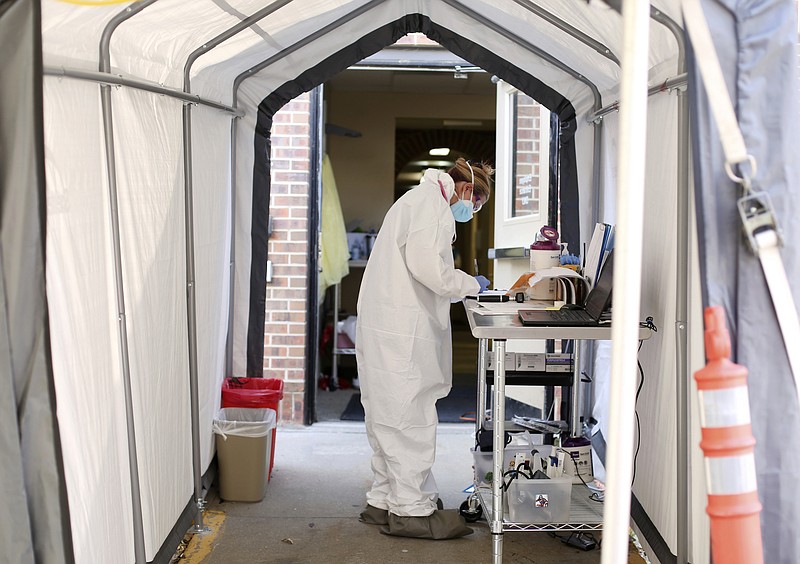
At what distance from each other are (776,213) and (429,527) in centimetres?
228

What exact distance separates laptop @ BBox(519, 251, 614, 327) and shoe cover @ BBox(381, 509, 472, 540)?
1003mm

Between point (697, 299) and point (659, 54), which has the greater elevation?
point (659, 54)

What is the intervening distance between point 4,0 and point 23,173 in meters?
0.37

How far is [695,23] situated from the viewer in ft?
5.36

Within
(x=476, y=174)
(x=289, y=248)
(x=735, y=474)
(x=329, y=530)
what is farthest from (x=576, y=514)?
(x=289, y=248)

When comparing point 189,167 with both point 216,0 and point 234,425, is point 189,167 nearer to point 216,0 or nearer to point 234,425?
point 216,0

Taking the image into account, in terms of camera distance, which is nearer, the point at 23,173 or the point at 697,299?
the point at 23,173

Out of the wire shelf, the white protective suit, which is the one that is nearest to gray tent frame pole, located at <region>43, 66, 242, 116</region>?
the white protective suit

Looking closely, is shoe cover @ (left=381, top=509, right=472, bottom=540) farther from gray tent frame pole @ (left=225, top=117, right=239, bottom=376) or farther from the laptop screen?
gray tent frame pole @ (left=225, top=117, right=239, bottom=376)

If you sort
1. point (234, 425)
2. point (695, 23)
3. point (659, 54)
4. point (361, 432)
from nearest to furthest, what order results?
point (695, 23) → point (659, 54) → point (234, 425) → point (361, 432)

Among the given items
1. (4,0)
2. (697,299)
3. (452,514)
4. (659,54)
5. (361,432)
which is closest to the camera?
(4,0)

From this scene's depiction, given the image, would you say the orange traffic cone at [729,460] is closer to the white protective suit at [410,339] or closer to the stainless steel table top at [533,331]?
the stainless steel table top at [533,331]

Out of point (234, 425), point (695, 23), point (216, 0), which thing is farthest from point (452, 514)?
point (695, 23)

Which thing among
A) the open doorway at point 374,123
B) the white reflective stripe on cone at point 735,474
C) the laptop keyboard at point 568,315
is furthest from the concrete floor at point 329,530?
the open doorway at point 374,123
